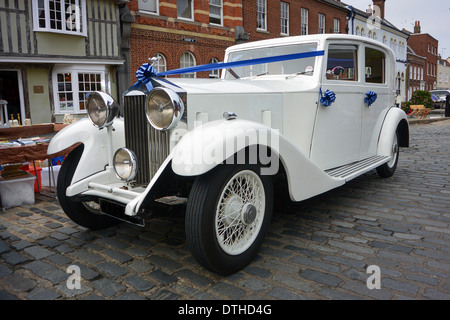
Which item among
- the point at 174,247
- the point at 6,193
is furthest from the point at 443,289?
the point at 6,193

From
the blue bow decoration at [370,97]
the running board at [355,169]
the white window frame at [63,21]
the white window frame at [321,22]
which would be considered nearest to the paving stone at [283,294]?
the running board at [355,169]

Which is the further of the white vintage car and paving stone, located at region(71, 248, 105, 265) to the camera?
paving stone, located at region(71, 248, 105, 265)

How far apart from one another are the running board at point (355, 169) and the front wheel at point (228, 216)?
127 centimetres

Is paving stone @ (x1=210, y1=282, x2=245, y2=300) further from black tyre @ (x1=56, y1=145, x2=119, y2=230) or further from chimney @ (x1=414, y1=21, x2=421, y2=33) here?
chimney @ (x1=414, y1=21, x2=421, y2=33)

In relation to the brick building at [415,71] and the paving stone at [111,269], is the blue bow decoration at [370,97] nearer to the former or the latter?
the paving stone at [111,269]

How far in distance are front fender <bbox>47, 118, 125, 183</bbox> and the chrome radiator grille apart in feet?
1.37

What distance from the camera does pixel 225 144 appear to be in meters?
2.47

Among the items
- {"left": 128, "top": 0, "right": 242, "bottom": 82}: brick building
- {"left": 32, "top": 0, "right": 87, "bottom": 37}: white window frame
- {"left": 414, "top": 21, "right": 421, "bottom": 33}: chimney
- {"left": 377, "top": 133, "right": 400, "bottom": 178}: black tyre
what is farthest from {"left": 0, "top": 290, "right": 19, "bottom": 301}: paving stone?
{"left": 414, "top": 21, "right": 421, "bottom": 33}: chimney

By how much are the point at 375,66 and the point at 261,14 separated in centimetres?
1580

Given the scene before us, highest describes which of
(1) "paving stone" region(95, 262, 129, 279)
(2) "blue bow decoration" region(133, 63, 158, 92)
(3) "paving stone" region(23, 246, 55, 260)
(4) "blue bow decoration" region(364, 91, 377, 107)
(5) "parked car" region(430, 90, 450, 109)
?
(5) "parked car" region(430, 90, 450, 109)

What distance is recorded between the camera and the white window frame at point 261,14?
19156 millimetres

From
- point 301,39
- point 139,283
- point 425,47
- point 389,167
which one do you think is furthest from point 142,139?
point 425,47

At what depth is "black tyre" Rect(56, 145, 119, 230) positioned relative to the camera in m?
3.34
